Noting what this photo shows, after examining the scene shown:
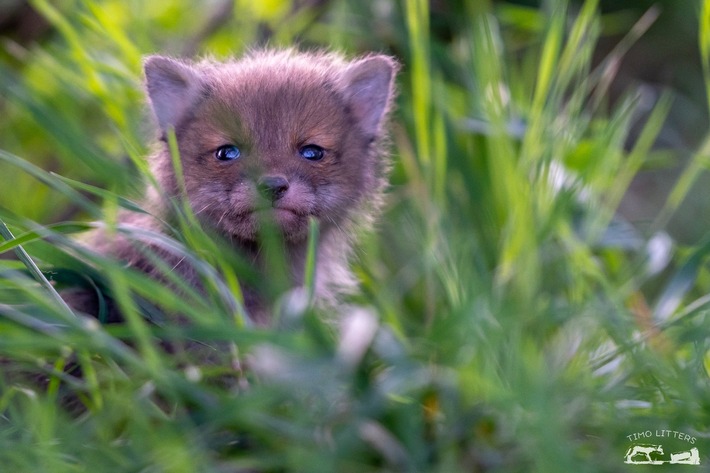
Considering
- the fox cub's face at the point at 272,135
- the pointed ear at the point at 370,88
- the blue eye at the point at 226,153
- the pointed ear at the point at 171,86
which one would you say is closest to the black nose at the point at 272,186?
the fox cub's face at the point at 272,135

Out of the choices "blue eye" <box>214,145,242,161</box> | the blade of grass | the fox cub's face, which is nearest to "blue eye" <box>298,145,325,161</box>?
the fox cub's face

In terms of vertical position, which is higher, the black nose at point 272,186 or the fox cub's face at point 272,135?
the fox cub's face at point 272,135

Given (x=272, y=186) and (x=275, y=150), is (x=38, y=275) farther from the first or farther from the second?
(x=275, y=150)

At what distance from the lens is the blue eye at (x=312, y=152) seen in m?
3.06

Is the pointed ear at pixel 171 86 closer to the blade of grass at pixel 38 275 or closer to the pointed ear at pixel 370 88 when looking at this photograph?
the pointed ear at pixel 370 88

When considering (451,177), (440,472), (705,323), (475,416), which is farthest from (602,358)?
(451,177)

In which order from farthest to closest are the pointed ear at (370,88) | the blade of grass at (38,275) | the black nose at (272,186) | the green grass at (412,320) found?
the pointed ear at (370,88) < the black nose at (272,186) < the blade of grass at (38,275) < the green grass at (412,320)

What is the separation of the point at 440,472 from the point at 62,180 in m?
1.20

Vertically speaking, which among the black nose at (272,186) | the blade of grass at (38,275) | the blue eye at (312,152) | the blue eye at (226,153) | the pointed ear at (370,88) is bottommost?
the blade of grass at (38,275)

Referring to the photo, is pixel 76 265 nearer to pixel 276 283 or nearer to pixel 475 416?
pixel 276 283

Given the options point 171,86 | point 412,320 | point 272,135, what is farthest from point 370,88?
point 412,320

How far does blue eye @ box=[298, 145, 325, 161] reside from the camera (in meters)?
3.06

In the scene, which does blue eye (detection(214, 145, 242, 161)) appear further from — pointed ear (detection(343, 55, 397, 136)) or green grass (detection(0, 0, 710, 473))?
pointed ear (detection(343, 55, 397, 136))

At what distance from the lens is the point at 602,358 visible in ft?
8.25
